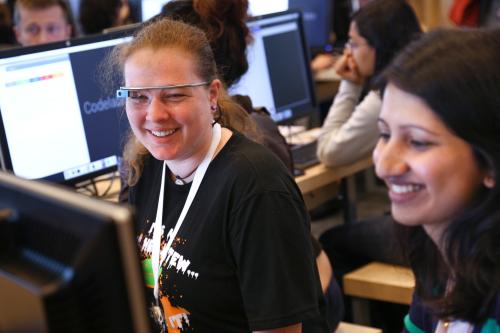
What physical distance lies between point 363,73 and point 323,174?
0.41 metres

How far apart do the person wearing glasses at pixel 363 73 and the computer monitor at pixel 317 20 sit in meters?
1.92

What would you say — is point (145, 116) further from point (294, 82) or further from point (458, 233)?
point (294, 82)

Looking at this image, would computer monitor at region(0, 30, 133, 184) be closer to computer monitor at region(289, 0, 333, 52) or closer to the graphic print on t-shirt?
the graphic print on t-shirt

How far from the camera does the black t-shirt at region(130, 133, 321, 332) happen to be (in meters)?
1.46

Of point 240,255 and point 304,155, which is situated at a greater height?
point 240,255

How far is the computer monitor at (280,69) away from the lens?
115 inches

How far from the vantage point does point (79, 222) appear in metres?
0.80

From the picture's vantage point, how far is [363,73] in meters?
2.85

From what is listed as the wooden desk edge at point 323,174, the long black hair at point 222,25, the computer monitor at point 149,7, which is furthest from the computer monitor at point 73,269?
the computer monitor at point 149,7

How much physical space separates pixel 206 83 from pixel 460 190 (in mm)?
660

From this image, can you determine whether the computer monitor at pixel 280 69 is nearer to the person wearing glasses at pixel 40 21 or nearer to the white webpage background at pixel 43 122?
the white webpage background at pixel 43 122

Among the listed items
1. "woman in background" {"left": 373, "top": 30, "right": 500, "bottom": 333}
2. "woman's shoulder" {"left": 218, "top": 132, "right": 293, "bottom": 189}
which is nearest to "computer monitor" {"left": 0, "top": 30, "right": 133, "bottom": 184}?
"woman's shoulder" {"left": 218, "top": 132, "right": 293, "bottom": 189}

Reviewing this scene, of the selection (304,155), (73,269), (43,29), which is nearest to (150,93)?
(73,269)

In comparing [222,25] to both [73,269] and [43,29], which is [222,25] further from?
[43,29]
